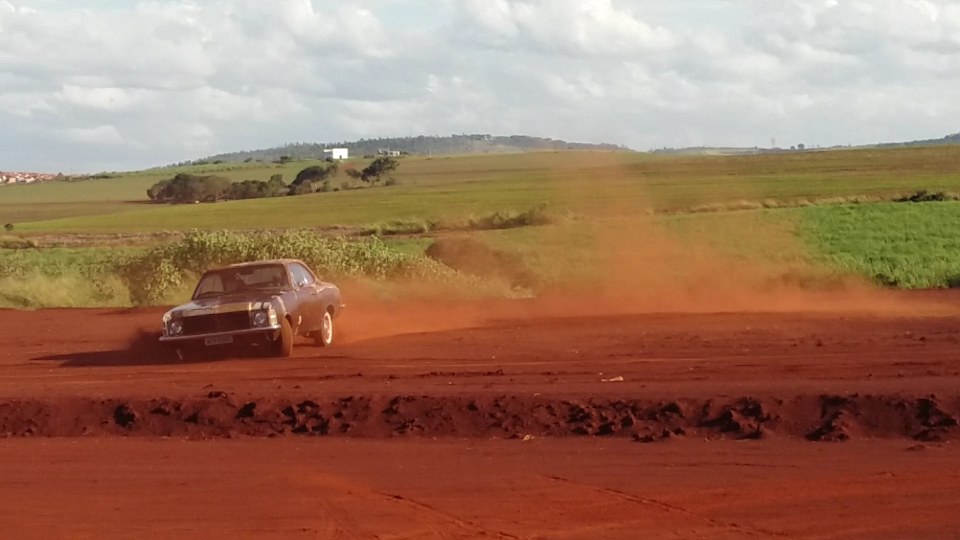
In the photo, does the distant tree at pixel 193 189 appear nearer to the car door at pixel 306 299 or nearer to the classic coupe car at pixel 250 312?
the car door at pixel 306 299

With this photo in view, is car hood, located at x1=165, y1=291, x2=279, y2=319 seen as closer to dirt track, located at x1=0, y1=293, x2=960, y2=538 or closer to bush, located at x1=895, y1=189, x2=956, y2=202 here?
dirt track, located at x1=0, y1=293, x2=960, y2=538

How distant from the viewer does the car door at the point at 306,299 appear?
54.4 ft

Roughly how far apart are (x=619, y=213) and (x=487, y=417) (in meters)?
35.1

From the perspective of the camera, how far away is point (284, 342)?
52.5 ft

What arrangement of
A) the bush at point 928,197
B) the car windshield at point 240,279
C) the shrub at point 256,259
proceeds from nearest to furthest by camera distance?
1. the car windshield at point 240,279
2. the shrub at point 256,259
3. the bush at point 928,197

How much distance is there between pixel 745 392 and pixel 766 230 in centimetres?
3555

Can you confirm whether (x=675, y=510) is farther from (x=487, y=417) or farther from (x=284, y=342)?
(x=284, y=342)

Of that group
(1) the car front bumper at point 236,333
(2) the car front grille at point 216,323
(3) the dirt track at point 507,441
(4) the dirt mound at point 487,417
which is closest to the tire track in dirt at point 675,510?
(3) the dirt track at point 507,441

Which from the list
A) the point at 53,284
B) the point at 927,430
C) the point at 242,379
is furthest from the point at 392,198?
the point at 927,430

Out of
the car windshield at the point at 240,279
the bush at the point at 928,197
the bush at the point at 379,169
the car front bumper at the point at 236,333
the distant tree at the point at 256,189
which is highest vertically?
the bush at the point at 379,169

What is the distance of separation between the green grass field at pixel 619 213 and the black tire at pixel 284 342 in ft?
46.5

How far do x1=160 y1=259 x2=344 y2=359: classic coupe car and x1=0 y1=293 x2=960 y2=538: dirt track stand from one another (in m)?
0.38

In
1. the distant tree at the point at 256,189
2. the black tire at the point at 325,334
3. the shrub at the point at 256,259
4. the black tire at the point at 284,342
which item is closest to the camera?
the black tire at the point at 284,342

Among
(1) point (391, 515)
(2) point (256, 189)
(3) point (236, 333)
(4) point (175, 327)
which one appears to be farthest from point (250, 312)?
(2) point (256, 189)
